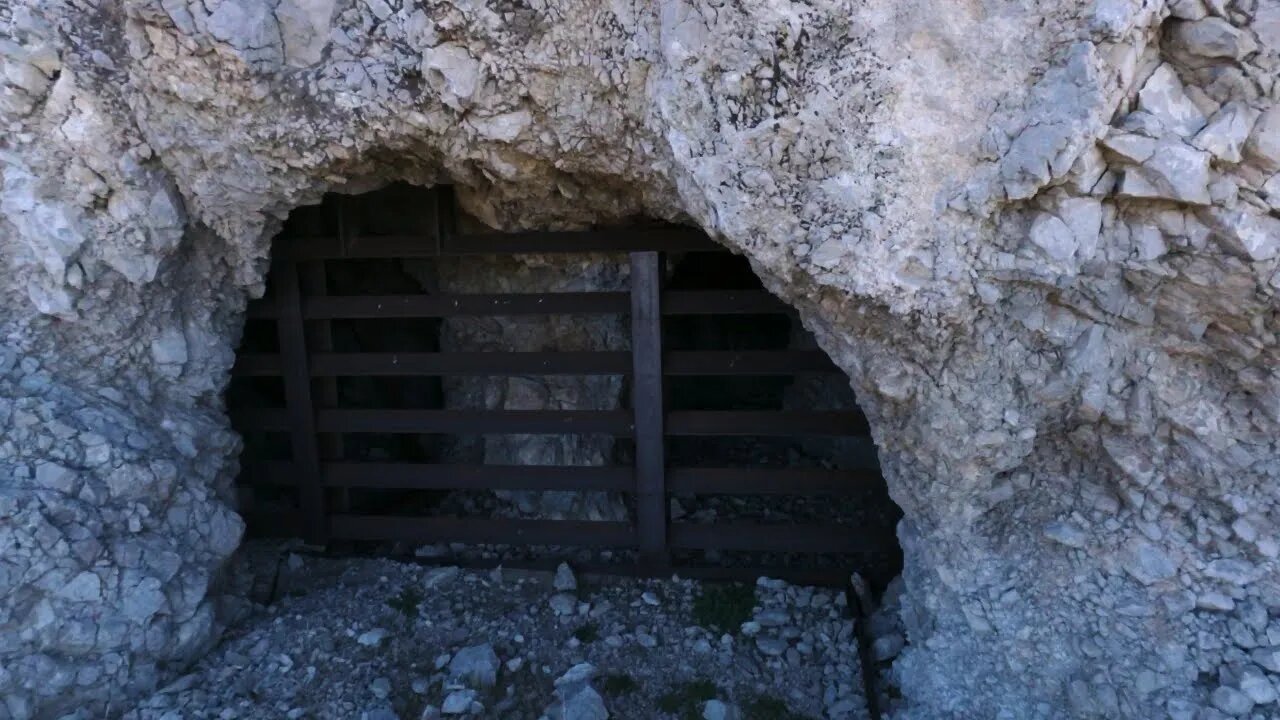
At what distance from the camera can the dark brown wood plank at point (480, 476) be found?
4398mm

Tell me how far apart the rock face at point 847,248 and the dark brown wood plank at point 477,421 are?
0.78 meters

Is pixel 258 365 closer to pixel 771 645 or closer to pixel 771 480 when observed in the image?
pixel 771 480

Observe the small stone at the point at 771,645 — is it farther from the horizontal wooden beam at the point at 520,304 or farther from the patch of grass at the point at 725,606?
the horizontal wooden beam at the point at 520,304

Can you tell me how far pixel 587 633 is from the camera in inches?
158

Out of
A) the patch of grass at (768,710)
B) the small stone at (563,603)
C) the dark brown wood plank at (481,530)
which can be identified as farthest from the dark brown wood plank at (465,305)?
the patch of grass at (768,710)

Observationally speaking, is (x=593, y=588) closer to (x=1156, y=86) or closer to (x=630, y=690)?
(x=630, y=690)

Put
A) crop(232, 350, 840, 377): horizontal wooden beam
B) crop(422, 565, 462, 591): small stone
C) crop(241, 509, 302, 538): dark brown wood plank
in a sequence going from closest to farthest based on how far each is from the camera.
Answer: crop(232, 350, 840, 377): horizontal wooden beam
crop(422, 565, 462, 591): small stone
crop(241, 509, 302, 538): dark brown wood plank

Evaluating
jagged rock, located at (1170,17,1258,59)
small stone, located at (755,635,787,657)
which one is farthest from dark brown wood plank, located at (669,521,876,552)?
jagged rock, located at (1170,17,1258,59)

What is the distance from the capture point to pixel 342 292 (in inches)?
196

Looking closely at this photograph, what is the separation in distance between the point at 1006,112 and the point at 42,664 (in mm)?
3848

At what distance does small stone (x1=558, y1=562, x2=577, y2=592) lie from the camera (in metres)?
4.32

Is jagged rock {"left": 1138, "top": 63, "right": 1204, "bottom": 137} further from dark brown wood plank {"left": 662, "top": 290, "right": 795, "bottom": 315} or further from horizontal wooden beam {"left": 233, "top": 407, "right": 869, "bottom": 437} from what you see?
horizontal wooden beam {"left": 233, "top": 407, "right": 869, "bottom": 437}

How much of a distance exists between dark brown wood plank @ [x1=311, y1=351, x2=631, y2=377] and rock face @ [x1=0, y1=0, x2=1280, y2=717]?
677mm

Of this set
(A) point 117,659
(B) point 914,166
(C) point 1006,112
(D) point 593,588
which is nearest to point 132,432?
(A) point 117,659
